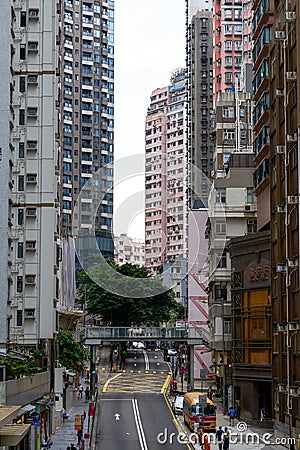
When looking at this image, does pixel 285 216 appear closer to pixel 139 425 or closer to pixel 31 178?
pixel 31 178

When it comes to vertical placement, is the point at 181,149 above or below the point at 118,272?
above

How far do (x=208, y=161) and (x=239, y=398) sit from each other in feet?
298

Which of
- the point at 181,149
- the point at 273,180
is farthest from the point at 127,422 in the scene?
the point at 181,149

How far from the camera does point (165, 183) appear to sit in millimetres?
93188

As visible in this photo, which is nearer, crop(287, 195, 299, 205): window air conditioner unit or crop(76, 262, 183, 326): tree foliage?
crop(287, 195, 299, 205): window air conditioner unit

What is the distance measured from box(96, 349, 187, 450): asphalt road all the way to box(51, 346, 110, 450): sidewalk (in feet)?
3.74

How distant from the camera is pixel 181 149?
586ft

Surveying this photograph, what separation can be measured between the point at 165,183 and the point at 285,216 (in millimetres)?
45442

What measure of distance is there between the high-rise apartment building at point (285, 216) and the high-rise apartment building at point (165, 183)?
16.1m

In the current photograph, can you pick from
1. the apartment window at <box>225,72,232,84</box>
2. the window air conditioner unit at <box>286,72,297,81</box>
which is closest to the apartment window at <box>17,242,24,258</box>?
the window air conditioner unit at <box>286,72,297,81</box>

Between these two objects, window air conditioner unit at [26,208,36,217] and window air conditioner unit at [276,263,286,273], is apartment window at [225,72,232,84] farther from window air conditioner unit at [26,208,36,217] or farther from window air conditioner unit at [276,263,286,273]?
window air conditioner unit at [276,263,286,273]

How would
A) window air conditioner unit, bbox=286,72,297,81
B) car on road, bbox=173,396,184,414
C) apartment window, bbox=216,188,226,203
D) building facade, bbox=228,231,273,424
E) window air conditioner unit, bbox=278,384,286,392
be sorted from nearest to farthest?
window air conditioner unit, bbox=286,72,297,81 → window air conditioner unit, bbox=278,384,286,392 → building facade, bbox=228,231,273,424 → car on road, bbox=173,396,184,414 → apartment window, bbox=216,188,226,203

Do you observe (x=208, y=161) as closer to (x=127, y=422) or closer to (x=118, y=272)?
(x=118, y=272)

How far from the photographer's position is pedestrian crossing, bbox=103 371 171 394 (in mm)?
79688
